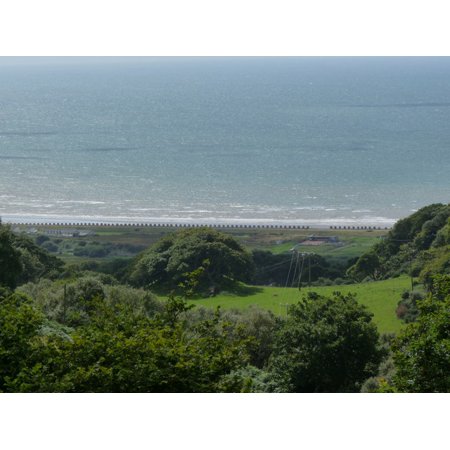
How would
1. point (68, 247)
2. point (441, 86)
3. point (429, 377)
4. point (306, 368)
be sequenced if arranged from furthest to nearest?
point (441, 86)
point (68, 247)
point (306, 368)
point (429, 377)

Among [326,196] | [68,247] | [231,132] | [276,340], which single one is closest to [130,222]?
[68,247]

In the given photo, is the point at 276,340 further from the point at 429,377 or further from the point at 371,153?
the point at 371,153

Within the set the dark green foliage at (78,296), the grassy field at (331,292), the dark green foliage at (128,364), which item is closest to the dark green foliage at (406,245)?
the grassy field at (331,292)

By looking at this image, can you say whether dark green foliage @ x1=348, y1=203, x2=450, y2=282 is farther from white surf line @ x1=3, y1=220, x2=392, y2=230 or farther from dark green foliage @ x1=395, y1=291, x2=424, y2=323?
white surf line @ x1=3, y1=220, x2=392, y2=230

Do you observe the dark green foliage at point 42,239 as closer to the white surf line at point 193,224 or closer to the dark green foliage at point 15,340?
the white surf line at point 193,224

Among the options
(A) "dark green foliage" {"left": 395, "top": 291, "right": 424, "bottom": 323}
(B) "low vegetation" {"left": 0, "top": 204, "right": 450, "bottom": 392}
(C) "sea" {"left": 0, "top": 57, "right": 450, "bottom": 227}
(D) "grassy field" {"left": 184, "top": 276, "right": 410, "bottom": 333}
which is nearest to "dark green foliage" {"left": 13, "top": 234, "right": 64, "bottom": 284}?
(B) "low vegetation" {"left": 0, "top": 204, "right": 450, "bottom": 392}

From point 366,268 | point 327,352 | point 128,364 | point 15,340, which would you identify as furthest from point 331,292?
point 128,364
